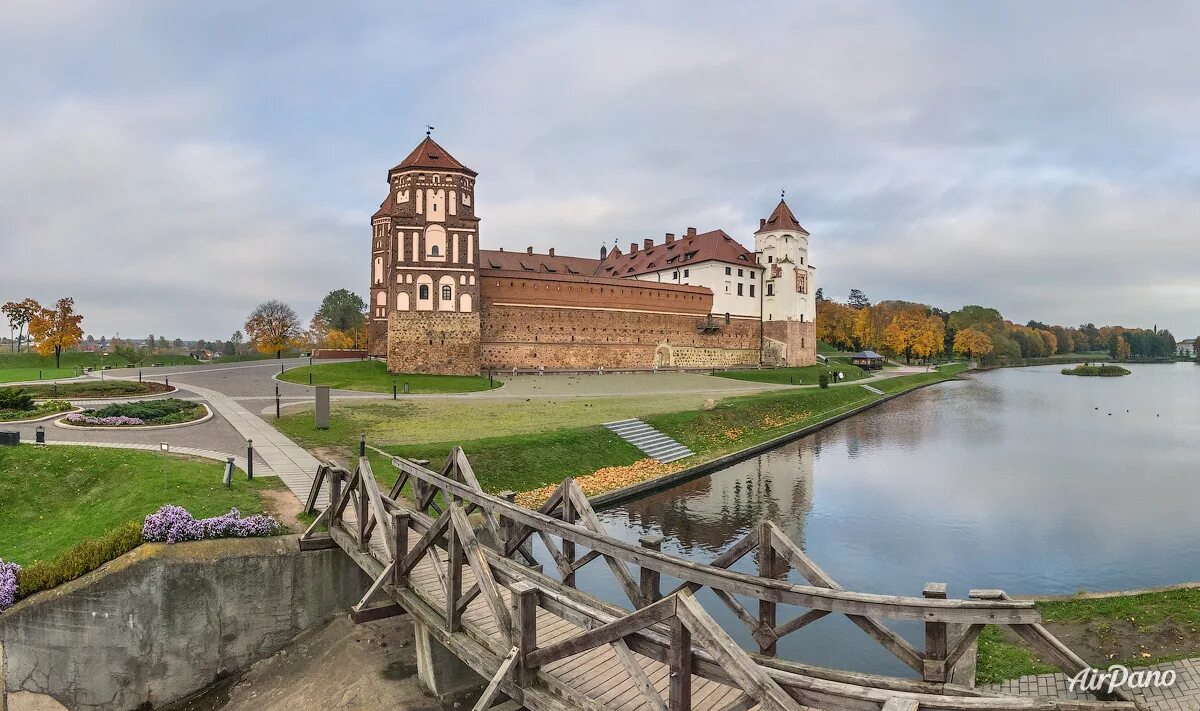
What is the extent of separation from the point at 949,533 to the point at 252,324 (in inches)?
2689

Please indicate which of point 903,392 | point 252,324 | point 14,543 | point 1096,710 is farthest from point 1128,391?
point 252,324

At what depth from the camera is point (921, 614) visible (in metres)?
3.99

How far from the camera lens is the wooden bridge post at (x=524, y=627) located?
534cm

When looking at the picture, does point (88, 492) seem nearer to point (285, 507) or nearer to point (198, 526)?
point (285, 507)

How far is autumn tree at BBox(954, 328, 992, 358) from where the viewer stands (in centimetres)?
8894

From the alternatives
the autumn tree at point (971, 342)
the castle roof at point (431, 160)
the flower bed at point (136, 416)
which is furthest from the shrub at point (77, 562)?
the autumn tree at point (971, 342)

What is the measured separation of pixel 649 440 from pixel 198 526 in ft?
57.7

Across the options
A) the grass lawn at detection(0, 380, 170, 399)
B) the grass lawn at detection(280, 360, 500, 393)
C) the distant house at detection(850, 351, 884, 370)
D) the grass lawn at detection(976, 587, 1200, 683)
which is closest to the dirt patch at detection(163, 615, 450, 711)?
the grass lawn at detection(976, 587, 1200, 683)

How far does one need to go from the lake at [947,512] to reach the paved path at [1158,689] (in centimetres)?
230

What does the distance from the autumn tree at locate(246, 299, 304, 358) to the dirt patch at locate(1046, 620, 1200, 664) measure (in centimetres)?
6164

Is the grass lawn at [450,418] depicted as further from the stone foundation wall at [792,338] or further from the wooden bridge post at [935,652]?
the stone foundation wall at [792,338]

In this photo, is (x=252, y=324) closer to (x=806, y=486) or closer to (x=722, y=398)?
(x=722, y=398)

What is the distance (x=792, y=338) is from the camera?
5881 cm

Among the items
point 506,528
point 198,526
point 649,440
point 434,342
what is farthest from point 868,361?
point 198,526
